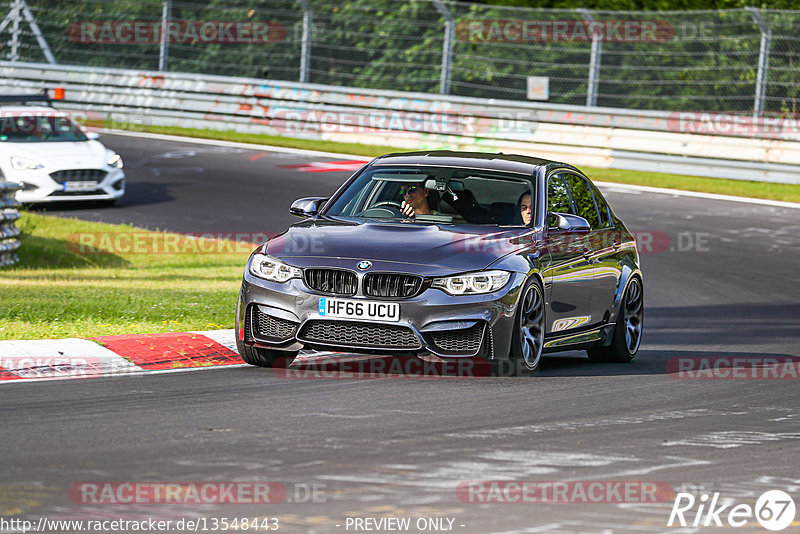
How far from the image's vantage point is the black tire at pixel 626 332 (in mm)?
11469

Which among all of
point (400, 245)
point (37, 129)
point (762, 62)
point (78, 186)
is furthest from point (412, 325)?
point (762, 62)

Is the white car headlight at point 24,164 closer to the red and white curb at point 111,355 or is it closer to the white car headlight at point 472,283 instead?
the red and white curb at point 111,355

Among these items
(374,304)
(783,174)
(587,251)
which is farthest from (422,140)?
(374,304)

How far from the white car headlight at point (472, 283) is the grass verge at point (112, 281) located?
9.68 ft

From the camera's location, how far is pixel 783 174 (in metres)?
24.7

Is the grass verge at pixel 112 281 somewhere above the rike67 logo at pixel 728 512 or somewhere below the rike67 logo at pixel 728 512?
below

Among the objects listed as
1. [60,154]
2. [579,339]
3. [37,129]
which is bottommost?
[60,154]

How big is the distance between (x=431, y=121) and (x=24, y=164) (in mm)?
8528

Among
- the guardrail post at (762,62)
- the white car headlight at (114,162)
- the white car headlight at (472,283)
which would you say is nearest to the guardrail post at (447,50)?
the guardrail post at (762,62)

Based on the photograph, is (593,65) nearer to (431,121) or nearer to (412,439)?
(431,121)

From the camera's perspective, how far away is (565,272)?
10438 millimetres

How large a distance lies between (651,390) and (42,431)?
4162 mm

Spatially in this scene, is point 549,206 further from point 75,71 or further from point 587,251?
point 75,71

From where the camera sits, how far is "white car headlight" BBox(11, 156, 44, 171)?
72.5 feet
